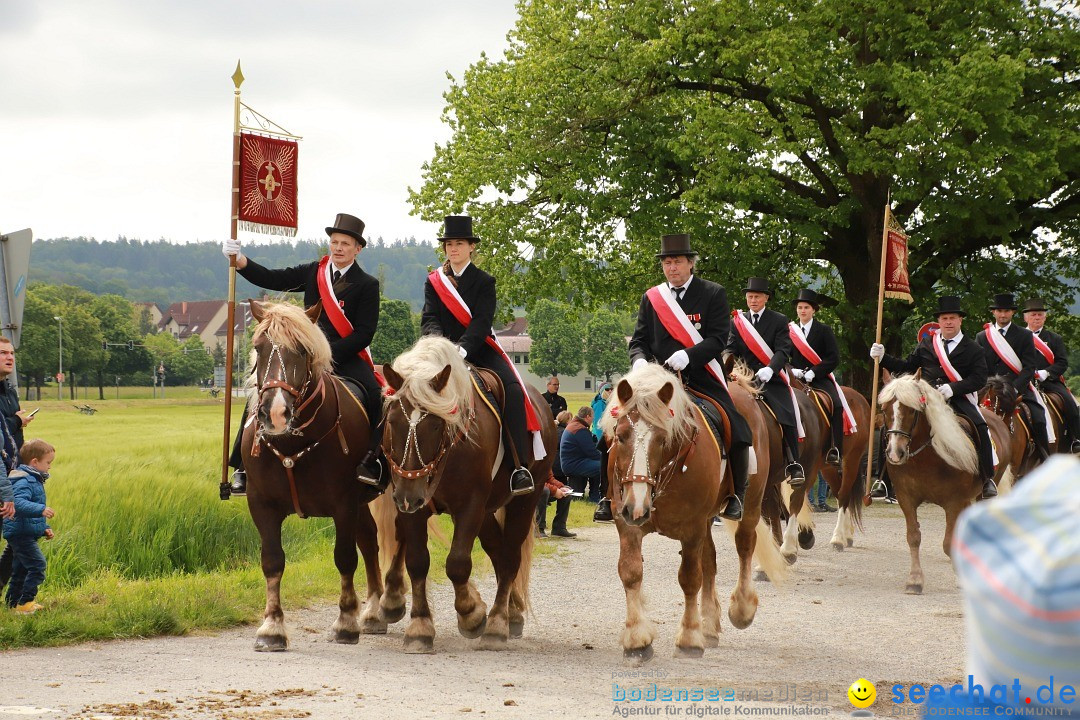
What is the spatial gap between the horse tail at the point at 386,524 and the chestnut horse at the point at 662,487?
2.38 m

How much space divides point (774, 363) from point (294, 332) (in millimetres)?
6294

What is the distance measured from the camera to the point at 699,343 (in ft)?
30.1

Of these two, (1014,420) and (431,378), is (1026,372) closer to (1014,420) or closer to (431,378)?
(1014,420)

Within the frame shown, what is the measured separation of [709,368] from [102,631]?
5.04 m

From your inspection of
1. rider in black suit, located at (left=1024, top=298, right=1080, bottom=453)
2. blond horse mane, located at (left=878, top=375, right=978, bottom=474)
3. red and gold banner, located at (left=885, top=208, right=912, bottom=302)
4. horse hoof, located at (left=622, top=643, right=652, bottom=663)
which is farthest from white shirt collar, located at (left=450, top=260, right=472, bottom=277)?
rider in black suit, located at (left=1024, top=298, right=1080, bottom=453)

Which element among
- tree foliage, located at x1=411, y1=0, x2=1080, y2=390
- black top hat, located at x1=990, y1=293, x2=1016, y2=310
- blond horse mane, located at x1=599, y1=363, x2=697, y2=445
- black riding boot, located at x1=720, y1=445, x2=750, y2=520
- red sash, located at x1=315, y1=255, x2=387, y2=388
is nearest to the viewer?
blond horse mane, located at x1=599, y1=363, x2=697, y2=445

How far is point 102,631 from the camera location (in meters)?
8.65

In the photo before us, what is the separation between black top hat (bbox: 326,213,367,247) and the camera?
A: 385 inches

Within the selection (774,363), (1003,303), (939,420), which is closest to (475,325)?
(774,363)

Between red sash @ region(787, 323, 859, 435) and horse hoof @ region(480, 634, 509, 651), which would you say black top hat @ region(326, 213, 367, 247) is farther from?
red sash @ region(787, 323, 859, 435)

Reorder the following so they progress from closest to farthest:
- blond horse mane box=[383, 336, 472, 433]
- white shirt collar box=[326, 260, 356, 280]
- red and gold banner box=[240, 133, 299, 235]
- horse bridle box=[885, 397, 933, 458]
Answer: blond horse mane box=[383, 336, 472, 433], white shirt collar box=[326, 260, 356, 280], red and gold banner box=[240, 133, 299, 235], horse bridle box=[885, 397, 933, 458]

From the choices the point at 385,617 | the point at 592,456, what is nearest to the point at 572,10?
the point at 592,456

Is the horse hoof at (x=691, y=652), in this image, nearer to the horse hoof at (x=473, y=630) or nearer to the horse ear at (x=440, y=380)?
the horse hoof at (x=473, y=630)

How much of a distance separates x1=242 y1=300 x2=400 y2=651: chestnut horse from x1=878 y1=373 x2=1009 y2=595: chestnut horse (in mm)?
6296
